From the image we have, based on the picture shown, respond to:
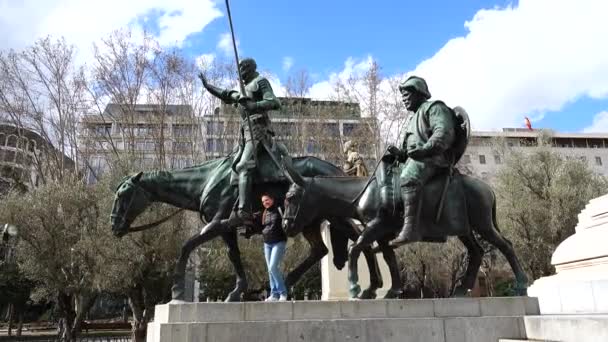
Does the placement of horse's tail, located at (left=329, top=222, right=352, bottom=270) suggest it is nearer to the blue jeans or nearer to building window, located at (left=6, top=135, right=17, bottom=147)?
the blue jeans

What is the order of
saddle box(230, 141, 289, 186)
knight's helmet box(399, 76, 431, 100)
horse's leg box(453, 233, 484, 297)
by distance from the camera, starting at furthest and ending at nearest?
saddle box(230, 141, 289, 186), knight's helmet box(399, 76, 431, 100), horse's leg box(453, 233, 484, 297)

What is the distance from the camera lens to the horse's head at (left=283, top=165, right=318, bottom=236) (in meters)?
8.01

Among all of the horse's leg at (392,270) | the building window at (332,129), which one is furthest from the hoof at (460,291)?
the building window at (332,129)

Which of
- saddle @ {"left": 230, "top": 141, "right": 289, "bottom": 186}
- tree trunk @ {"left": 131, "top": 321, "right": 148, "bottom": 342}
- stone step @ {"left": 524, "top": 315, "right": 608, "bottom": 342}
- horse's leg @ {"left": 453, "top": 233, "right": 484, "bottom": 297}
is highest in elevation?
saddle @ {"left": 230, "top": 141, "right": 289, "bottom": 186}

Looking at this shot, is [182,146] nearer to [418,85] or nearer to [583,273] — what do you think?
[418,85]

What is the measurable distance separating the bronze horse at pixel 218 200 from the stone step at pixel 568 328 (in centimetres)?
255

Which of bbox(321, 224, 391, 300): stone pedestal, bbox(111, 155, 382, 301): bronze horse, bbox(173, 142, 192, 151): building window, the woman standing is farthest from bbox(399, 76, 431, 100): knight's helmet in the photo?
bbox(173, 142, 192, 151): building window

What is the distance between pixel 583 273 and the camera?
10.6 meters

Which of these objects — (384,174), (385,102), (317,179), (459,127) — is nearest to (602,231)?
(459,127)

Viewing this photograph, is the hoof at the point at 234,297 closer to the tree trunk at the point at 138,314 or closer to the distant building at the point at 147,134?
the tree trunk at the point at 138,314

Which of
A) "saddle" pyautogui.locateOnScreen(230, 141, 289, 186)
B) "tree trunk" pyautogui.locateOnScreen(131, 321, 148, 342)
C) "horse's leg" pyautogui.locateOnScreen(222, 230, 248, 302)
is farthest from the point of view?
"tree trunk" pyautogui.locateOnScreen(131, 321, 148, 342)

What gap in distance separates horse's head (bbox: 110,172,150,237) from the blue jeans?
9.01 feet

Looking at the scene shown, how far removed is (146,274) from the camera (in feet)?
73.8

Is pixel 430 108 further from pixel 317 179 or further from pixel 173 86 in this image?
pixel 173 86
